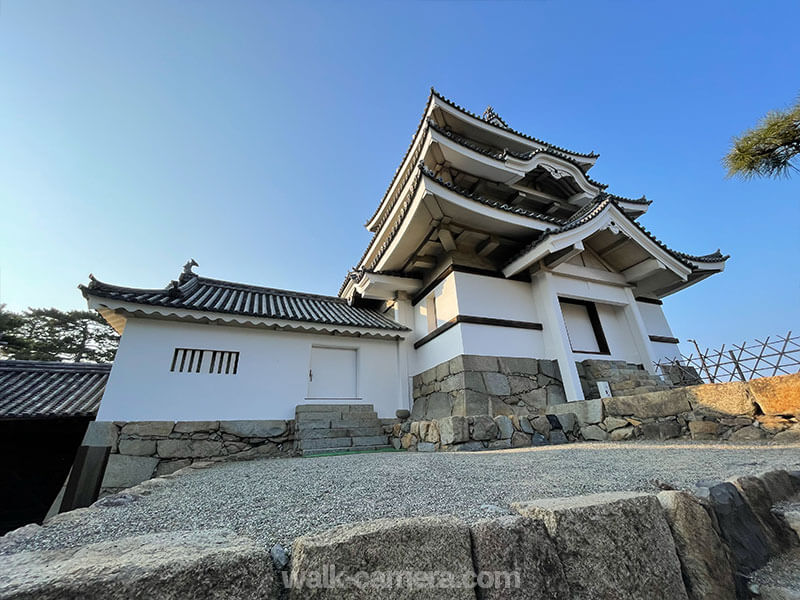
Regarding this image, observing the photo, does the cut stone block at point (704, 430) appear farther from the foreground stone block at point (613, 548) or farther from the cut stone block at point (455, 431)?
the foreground stone block at point (613, 548)

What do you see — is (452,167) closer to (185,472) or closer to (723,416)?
(723,416)

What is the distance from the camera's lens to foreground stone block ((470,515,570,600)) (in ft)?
3.48

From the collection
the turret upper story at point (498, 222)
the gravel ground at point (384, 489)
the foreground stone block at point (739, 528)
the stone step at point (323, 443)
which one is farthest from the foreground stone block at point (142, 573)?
the turret upper story at point (498, 222)

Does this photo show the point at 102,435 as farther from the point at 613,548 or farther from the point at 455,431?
the point at 613,548

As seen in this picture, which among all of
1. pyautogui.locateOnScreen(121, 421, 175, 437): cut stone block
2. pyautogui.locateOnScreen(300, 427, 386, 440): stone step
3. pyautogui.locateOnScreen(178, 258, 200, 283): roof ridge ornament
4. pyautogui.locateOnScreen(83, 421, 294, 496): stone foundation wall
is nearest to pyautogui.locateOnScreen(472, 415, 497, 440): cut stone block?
pyautogui.locateOnScreen(300, 427, 386, 440): stone step

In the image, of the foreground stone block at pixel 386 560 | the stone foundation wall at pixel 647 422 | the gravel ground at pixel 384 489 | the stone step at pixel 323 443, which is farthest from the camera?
the stone step at pixel 323 443

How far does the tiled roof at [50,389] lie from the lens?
502 centimetres

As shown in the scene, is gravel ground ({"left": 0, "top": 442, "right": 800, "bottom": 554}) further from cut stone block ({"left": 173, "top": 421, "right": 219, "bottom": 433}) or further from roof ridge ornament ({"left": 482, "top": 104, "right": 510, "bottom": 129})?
roof ridge ornament ({"left": 482, "top": 104, "right": 510, "bottom": 129})

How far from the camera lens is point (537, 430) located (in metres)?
4.73

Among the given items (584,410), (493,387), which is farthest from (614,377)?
(493,387)

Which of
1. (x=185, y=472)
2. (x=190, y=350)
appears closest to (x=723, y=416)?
(x=185, y=472)

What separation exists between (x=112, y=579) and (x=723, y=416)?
207 inches

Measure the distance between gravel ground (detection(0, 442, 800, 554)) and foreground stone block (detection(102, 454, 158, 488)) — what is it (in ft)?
6.64

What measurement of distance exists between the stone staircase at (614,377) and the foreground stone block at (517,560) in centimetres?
556
